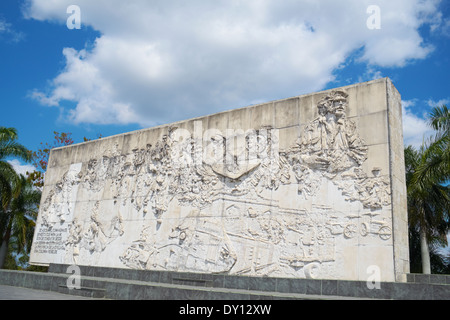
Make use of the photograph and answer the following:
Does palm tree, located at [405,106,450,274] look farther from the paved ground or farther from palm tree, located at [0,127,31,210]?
palm tree, located at [0,127,31,210]

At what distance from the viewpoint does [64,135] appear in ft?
71.7

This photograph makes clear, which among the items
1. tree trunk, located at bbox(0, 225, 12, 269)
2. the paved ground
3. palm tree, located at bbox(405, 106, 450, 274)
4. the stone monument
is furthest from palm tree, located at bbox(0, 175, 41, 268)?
palm tree, located at bbox(405, 106, 450, 274)

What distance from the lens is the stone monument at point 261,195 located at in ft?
25.3

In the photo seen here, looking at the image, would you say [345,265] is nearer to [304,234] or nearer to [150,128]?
[304,234]

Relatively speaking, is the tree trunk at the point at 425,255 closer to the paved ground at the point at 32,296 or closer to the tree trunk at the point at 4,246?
the paved ground at the point at 32,296

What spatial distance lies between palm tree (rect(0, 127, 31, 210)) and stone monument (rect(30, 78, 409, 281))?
16.1 ft

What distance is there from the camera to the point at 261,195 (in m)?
8.98

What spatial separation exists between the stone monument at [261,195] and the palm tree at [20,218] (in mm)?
5436

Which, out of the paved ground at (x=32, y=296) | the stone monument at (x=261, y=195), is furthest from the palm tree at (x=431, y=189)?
the paved ground at (x=32, y=296)

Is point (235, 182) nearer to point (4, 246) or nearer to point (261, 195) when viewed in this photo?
point (261, 195)

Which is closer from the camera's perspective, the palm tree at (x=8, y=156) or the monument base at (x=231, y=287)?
the monument base at (x=231, y=287)

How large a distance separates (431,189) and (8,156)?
1539 cm

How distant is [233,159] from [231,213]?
127 cm

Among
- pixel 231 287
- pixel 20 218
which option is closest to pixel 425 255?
pixel 231 287
